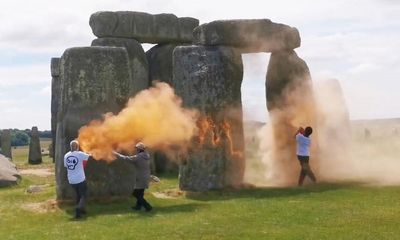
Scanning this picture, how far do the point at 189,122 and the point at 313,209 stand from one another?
5.85 meters

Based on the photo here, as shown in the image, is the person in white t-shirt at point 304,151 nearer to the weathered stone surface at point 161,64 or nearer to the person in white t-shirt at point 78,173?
the person in white t-shirt at point 78,173

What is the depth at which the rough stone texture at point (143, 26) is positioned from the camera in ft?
100

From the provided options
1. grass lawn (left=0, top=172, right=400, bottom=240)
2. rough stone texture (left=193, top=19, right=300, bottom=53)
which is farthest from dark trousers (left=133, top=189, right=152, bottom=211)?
rough stone texture (left=193, top=19, right=300, bottom=53)

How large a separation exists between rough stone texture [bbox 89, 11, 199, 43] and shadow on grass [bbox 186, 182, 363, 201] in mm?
11502

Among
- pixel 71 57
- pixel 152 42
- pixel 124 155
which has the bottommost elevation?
pixel 124 155

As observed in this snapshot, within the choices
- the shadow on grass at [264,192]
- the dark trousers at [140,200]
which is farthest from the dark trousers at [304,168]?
the dark trousers at [140,200]

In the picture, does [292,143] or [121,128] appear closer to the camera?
[121,128]

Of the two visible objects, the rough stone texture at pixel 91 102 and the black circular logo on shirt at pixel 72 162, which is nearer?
the black circular logo on shirt at pixel 72 162

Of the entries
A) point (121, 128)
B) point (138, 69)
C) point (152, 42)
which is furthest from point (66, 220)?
point (152, 42)

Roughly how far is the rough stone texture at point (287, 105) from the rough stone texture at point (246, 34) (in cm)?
115

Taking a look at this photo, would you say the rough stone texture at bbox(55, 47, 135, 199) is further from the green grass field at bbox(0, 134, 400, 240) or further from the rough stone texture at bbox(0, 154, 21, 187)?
the rough stone texture at bbox(0, 154, 21, 187)

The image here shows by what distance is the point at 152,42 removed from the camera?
106 ft

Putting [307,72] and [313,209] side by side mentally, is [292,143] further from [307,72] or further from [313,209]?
[313,209]

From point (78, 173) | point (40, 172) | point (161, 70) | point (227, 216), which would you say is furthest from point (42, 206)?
point (40, 172)
